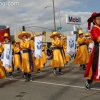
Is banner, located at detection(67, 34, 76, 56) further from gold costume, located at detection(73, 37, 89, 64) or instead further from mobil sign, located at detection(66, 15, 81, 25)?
mobil sign, located at detection(66, 15, 81, 25)

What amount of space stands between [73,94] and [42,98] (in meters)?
0.88

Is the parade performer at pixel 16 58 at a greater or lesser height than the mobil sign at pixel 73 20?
lesser

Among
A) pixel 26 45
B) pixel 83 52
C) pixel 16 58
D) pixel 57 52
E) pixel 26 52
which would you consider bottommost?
pixel 16 58

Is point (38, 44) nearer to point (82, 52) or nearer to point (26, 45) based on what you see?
point (26, 45)

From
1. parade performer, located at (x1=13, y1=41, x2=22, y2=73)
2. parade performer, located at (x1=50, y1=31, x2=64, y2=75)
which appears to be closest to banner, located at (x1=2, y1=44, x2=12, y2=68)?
parade performer, located at (x1=50, y1=31, x2=64, y2=75)

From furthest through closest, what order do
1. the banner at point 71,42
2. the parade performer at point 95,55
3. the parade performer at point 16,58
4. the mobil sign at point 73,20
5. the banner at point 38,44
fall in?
the mobil sign at point 73,20 < the parade performer at point 16,58 < the banner at point 71,42 < the banner at point 38,44 < the parade performer at point 95,55

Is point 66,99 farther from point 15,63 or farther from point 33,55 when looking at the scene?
point 15,63

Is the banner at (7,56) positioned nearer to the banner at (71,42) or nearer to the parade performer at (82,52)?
the banner at (71,42)

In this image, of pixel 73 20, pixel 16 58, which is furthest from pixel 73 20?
pixel 16 58

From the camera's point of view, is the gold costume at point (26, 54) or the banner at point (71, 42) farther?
the banner at point (71, 42)

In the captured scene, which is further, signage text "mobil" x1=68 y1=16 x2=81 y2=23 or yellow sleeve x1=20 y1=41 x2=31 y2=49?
signage text "mobil" x1=68 y1=16 x2=81 y2=23

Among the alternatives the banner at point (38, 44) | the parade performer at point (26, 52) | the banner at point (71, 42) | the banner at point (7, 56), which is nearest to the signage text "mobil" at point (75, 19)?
the banner at point (71, 42)

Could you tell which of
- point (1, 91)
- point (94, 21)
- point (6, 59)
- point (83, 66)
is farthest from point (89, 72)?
point (83, 66)

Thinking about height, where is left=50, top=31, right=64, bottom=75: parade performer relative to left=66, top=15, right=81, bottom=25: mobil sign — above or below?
below
